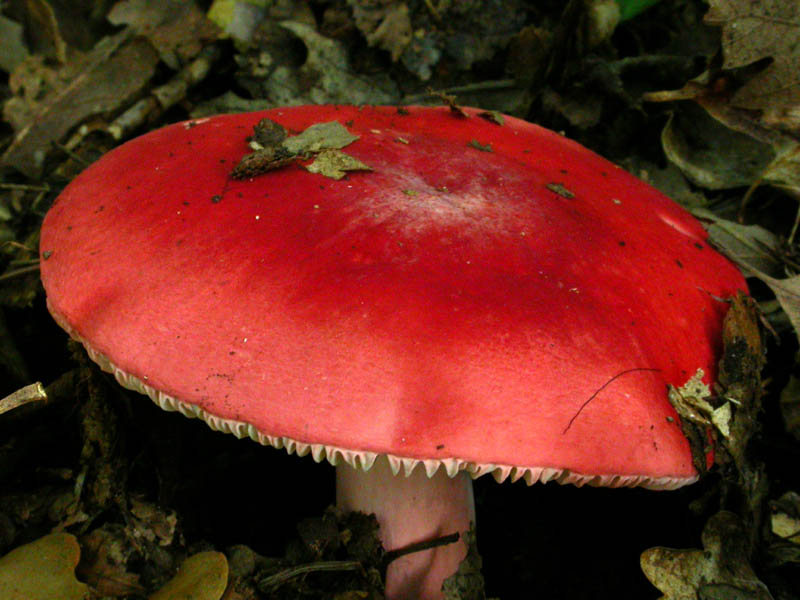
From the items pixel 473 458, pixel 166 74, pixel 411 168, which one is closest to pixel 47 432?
pixel 411 168

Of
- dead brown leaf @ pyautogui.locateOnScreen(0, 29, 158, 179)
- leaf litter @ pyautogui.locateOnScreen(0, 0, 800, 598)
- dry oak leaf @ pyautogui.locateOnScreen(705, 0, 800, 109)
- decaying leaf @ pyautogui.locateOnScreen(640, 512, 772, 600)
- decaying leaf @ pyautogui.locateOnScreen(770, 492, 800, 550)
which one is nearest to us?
decaying leaf @ pyautogui.locateOnScreen(640, 512, 772, 600)

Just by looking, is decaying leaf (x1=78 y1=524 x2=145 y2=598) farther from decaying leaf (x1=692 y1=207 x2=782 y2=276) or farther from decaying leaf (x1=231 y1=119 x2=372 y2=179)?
decaying leaf (x1=692 y1=207 x2=782 y2=276)

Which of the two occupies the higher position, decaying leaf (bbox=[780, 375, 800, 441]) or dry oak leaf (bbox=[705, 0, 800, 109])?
dry oak leaf (bbox=[705, 0, 800, 109])

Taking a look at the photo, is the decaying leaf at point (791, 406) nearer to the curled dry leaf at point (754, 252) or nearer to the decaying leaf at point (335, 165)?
the curled dry leaf at point (754, 252)

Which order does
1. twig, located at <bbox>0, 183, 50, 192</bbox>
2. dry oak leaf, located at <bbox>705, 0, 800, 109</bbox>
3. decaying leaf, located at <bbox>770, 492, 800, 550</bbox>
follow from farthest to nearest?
1. twig, located at <bbox>0, 183, 50, 192</bbox>
2. dry oak leaf, located at <bbox>705, 0, 800, 109</bbox>
3. decaying leaf, located at <bbox>770, 492, 800, 550</bbox>

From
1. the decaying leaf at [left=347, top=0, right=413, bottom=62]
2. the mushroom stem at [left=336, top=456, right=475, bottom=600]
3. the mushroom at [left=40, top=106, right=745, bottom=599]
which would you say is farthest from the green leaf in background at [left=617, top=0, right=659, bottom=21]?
the mushroom stem at [left=336, top=456, right=475, bottom=600]

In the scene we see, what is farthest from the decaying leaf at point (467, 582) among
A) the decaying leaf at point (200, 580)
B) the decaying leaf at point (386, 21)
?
the decaying leaf at point (386, 21)

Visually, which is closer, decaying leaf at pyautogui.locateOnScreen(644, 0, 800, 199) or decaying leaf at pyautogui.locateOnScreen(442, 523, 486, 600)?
decaying leaf at pyautogui.locateOnScreen(442, 523, 486, 600)

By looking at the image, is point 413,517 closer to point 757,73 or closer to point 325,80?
point 757,73
